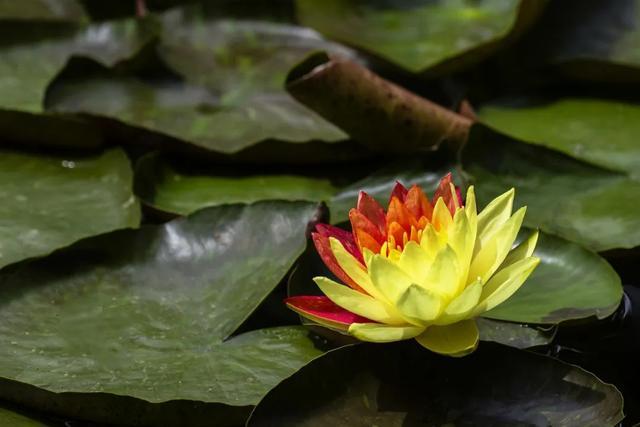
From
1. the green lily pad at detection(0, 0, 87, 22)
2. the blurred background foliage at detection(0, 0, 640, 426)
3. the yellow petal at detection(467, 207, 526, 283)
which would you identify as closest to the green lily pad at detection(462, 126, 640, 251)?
the blurred background foliage at detection(0, 0, 640, 426)

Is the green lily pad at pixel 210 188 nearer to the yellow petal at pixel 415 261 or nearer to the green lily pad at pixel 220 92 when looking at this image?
the green lily pad at pixel 220 92

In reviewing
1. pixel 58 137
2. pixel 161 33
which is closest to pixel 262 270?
pixel 58 137

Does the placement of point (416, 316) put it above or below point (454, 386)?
above

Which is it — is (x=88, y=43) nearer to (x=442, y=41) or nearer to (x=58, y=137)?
(x=58, y=137)

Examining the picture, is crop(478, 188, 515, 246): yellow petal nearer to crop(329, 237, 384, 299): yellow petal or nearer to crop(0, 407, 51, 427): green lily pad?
crop(329, 237, 384, 299): yellow petal

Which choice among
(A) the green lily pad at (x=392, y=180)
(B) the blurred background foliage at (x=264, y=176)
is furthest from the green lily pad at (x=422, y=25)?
(A) the green lily pad at (x=392, y=180)

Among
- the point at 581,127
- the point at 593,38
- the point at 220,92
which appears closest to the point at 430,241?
the point at 581,127
